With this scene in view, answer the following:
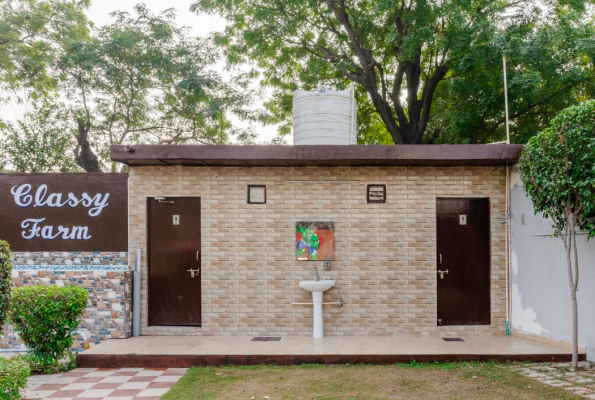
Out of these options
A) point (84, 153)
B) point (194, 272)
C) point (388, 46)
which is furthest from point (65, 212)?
point (388, 46)

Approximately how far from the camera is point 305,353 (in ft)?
21.1

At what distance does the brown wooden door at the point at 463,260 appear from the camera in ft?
25.7

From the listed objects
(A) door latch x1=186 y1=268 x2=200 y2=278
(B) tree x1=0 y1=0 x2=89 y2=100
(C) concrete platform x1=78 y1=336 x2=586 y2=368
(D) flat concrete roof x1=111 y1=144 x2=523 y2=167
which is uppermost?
(B) tree x1=0 y1=0 x2=89 y2=100

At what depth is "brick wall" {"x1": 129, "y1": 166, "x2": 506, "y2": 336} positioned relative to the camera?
7742 mm

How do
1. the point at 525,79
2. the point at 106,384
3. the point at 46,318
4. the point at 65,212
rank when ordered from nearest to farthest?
the point at 106,384, the point at 46,318, the point at 65,212, the point at 525,79

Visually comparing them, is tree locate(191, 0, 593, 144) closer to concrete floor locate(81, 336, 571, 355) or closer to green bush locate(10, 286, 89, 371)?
→ concrete floor locate(81, 336, 571, 355)

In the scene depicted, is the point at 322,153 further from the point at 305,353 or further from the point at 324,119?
the point at 305,353

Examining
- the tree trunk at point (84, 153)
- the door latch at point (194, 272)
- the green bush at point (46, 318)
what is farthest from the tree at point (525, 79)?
the tree trunk at point (84, 153)

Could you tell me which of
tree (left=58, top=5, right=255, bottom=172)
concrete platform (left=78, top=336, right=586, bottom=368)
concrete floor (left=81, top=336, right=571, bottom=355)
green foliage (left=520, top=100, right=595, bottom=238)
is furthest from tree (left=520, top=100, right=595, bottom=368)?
tree (left=58, top=5, right=255, bottom=172)

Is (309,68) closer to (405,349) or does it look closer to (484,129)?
(484,129)

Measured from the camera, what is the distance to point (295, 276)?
780 cm

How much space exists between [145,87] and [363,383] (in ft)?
42.4

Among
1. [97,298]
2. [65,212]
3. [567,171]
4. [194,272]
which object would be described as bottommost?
[97,298]

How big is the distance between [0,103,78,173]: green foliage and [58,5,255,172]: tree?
2.63ft
